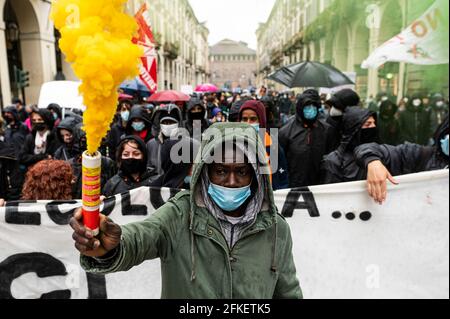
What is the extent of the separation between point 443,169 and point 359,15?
14330 millimetres

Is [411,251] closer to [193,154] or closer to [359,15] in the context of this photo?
[193,154]

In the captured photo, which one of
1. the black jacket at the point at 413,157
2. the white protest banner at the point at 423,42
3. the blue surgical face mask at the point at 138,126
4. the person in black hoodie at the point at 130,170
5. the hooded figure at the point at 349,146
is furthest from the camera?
the white protest banner at the point at 423,42

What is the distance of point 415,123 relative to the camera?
370 inches

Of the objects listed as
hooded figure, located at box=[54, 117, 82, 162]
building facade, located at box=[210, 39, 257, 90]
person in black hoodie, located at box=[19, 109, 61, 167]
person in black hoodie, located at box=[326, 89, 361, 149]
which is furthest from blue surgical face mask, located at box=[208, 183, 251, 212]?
building facade, located at box=[210, 39, 257, 90]

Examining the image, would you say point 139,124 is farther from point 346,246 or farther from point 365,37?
point 365,37

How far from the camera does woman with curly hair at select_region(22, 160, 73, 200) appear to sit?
8.63 feet

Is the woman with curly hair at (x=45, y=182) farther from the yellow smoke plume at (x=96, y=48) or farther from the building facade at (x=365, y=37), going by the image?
the building facade at (x=365, y=37)

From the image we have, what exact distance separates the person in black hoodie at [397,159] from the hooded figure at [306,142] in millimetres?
1375

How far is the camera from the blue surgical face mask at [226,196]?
1539 mm

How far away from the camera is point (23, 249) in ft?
8.66

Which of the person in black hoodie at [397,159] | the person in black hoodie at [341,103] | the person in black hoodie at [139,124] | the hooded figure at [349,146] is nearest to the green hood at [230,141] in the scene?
the person in black hoodie at [397,159]

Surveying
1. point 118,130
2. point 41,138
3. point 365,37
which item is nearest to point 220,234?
point 41,138

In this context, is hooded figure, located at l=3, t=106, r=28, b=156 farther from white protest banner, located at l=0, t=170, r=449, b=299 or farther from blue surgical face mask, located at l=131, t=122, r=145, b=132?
white protest banner, located at l=0, t=170, r=449, b=299
